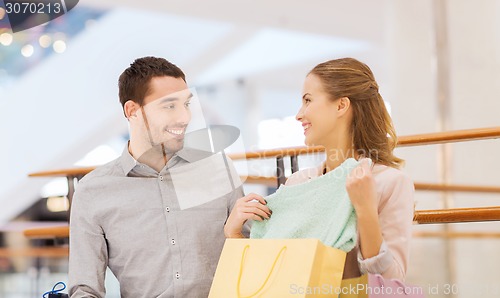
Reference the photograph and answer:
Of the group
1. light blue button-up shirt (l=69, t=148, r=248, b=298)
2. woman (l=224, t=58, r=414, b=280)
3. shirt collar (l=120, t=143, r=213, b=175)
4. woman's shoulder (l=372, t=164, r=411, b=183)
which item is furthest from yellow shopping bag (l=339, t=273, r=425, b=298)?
shirt collar (l=120, t=143, r=213, b=175)

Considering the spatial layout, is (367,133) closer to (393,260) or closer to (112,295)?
(393,260)

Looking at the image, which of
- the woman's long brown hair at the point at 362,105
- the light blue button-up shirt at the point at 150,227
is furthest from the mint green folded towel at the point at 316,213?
the light blue button-up shirt at the point at 150,227

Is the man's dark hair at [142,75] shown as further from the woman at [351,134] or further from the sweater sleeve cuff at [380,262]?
the sweater sleeve cuff at [380,262]

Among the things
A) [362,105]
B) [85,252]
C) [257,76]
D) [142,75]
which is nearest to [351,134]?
[362,105]

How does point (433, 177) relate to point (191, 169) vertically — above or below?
below

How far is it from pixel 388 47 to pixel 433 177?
3.18 feet

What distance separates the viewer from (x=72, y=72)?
5.88m

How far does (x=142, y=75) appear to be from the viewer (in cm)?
202

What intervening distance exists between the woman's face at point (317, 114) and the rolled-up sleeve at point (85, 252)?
2.06 feet

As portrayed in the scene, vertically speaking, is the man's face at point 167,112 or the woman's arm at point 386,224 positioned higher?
the man's face at point 167,112

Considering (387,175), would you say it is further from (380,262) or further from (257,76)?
(257,76)

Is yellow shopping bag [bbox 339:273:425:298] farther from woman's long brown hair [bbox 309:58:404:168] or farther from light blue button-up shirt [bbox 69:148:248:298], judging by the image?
light blue button-up shirt [bbox 69:148:248:298]

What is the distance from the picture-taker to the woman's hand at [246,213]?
1.72m

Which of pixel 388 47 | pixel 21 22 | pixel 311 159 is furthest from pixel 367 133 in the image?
pixel 388 47
